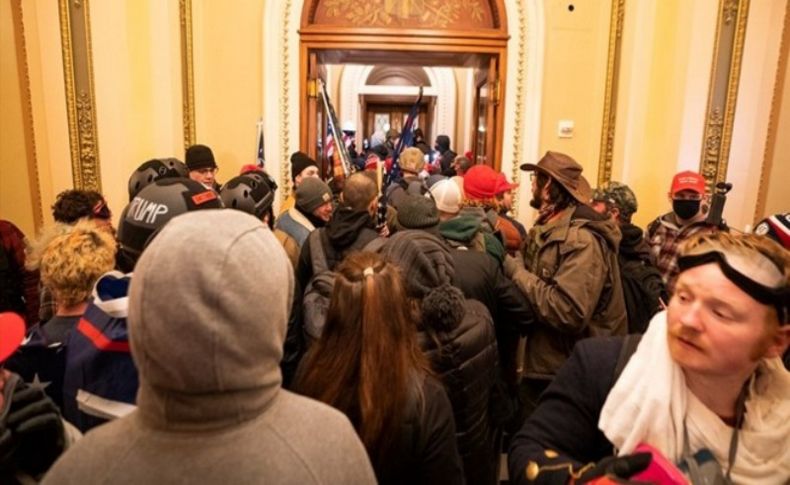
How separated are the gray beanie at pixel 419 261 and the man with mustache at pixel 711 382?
705 mm

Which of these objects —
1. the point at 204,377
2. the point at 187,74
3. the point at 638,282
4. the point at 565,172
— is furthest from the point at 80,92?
the point at 204,377

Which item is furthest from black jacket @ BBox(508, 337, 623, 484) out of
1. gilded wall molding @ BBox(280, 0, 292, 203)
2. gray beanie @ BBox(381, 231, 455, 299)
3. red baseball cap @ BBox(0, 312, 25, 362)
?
gilded wall molding @ BBox(280, 0, 292, 203)

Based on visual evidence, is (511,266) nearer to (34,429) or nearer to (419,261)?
(419,261)

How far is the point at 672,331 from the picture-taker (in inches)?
47.3

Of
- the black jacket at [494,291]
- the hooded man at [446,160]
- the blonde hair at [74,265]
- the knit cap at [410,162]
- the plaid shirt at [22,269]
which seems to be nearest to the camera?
the blonde hair at [74,265]

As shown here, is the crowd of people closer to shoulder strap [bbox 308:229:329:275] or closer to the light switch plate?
shoulder strap [bbox 308:229:329:275]

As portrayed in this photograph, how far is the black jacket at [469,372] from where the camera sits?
5.94 feet

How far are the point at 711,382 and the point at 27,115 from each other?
4.95 metres

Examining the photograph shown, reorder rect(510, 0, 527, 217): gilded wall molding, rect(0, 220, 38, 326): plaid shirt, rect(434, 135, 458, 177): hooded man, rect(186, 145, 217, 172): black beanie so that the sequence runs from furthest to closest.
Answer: rect(434, 135, 458, 177): hooded man < rect(510, 0, 527, 217): gilded wall molding < rect(186, 145, 217, 172): black beanie < rect(0, 220, 38, 326): plaid shirt

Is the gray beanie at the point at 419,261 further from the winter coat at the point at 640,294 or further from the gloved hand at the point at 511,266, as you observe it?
the winter coat at the point at 640,294

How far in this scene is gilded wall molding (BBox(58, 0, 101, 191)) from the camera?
4.52 metres

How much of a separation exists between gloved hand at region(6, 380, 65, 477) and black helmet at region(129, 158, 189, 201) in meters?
1.83

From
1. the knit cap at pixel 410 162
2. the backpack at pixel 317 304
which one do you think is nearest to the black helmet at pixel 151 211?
the backpack at pixel 317 304

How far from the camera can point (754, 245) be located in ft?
3.81
